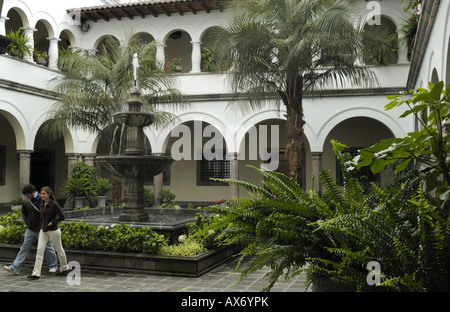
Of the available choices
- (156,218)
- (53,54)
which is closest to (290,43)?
(156,218)

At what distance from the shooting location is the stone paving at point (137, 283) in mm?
6246

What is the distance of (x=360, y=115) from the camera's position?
17266 mm

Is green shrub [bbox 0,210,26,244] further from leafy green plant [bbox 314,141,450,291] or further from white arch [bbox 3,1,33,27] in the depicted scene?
white arch [bbox 3,1,33,27]

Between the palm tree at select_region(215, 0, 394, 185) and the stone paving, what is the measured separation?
220 inches

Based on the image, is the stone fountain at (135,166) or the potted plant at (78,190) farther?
the potted plant at (78,190)

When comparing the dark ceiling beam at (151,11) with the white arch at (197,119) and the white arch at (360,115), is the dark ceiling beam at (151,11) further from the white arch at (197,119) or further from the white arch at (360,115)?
the white arch at (360,115)

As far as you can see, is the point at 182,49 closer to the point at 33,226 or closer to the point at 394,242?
the point at 33,226

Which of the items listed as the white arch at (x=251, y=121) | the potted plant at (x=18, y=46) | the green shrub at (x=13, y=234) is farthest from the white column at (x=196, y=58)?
the green shrub at (x=13, y=234)

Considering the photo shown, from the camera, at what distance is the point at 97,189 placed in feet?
58.6

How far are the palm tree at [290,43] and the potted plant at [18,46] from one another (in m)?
8.23

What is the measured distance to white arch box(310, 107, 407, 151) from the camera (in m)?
16.9

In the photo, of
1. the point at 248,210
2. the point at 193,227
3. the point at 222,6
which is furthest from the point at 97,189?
the point at 248,210

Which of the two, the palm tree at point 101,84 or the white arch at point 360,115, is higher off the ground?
the palm tree at point 101,84
